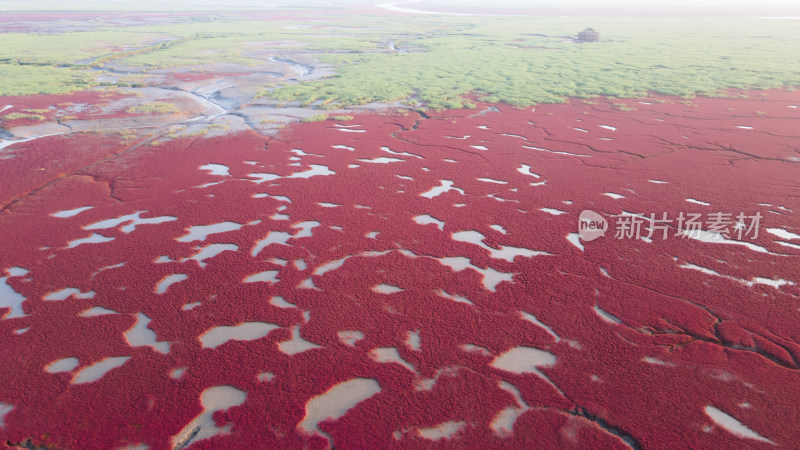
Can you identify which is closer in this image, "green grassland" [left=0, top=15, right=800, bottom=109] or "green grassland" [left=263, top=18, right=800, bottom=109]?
"green grassland" [left=263, top=18, right=800, bottom=109]

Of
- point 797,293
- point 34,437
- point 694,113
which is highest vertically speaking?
point 694,113

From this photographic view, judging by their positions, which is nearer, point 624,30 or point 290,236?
point 290,236

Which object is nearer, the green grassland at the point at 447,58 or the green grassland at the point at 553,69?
the green grassland at the point at 553,69

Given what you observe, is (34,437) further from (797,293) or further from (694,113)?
(694,113)

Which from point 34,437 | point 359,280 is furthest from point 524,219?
point 34,437

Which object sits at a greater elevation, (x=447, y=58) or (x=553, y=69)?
(x=447, y=58)


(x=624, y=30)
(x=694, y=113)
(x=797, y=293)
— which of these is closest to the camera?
(x=797, y=293)

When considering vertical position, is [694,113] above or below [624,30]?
below

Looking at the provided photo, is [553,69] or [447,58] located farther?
[447,58]
